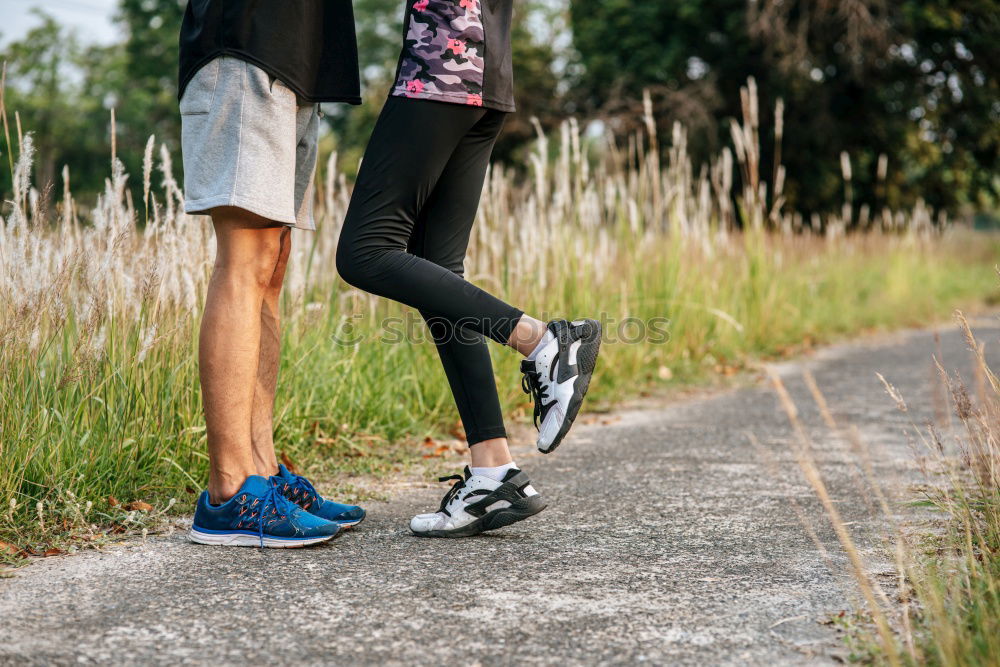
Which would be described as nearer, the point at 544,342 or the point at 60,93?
the point at 544,342

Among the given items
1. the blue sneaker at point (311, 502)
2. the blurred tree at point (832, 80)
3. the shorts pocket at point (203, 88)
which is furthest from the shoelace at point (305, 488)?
the blurred tree at point (832, 80)

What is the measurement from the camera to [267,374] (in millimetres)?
2516

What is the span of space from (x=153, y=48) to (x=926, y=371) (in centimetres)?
3480

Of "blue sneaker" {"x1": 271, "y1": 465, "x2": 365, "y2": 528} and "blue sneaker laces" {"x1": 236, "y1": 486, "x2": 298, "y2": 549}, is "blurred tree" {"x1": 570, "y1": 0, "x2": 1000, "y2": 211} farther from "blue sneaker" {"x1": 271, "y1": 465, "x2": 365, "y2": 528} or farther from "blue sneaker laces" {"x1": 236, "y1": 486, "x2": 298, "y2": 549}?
"blue sneaker laces" {"x1": 236, "y1": 486, "x2": 298, "y2": 549}

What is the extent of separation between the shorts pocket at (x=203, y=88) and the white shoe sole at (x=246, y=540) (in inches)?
41.1

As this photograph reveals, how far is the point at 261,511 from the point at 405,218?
2.67 ft

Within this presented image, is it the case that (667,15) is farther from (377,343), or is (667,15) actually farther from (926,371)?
(377,343)

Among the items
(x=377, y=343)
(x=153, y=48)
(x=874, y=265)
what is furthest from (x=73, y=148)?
(x=377, y=343)

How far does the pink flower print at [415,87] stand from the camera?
2.19 metres

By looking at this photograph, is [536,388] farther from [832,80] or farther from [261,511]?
[832,80]

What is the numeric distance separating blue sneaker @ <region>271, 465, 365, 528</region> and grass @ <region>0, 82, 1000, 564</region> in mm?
401

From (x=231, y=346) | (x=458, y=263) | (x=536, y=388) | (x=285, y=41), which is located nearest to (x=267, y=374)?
(x=231, y=346)

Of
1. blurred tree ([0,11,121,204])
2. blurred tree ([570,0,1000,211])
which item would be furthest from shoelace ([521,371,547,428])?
blurred tree ([0,11,121,204])

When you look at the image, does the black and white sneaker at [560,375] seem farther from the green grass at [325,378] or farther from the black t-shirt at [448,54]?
the green grass at [325,378]
